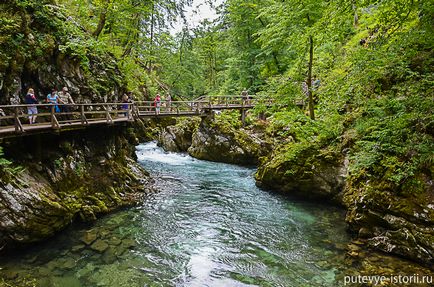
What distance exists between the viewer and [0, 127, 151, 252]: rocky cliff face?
7.68 metres

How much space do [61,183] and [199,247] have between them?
17.9ft

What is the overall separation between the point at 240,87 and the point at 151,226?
70.1 ft

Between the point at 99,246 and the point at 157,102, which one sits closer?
the point at 99,246

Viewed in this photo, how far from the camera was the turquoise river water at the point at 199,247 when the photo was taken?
6.73m

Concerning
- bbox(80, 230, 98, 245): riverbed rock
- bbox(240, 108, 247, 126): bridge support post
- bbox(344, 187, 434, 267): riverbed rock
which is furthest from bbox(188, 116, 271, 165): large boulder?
bbox(80, 230, 98, 245): riverbed rock

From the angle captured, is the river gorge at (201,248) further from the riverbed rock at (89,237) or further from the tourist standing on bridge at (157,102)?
the tourist standing on bridge at (157,102)

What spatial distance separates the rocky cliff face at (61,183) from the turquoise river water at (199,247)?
551 mm

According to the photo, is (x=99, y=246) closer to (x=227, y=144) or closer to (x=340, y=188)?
(x=340, y=188)

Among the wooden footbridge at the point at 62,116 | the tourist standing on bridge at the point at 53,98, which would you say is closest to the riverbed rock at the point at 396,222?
the wooden footbridge at the point at 62,116

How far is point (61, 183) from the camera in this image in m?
9.94

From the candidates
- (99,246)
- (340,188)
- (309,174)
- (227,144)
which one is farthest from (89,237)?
(227,144)

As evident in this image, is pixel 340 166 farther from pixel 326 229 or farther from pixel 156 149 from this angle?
pixel 156 149

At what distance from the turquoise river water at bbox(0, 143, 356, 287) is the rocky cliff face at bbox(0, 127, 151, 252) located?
1.81 ft

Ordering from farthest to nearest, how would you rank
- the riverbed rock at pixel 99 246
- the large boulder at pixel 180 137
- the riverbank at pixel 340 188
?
1. the large boulder at pixel 180 137
2. the riverbed rock at pixel 99 246
3. the riverbank at pixel 340 188
